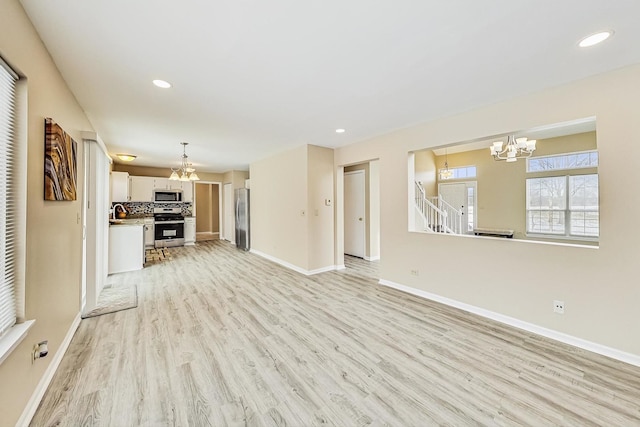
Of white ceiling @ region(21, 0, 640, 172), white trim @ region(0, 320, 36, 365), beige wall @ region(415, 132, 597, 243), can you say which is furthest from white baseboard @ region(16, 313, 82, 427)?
beige wall @ region(415, 132, 597, 243)

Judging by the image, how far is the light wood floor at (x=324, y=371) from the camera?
1.61 metres

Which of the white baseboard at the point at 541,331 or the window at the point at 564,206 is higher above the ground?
the window at the point at 564,206

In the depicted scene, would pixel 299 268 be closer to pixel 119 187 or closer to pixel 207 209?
pixel 119 187

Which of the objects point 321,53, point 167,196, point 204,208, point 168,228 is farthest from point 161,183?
point 321,53

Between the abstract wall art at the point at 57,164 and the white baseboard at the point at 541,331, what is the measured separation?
13.5 feet

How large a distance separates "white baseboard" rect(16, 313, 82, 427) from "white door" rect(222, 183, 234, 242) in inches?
257

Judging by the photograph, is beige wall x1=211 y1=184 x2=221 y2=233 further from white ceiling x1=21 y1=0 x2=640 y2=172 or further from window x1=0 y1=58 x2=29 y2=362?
window x1=0 y1=58 x2=29 y2=362

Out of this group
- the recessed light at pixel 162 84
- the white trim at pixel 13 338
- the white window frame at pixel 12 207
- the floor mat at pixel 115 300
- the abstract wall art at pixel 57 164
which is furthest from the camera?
the floor mat at pixel 115 300

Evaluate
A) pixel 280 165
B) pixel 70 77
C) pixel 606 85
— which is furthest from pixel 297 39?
pixel 280 165

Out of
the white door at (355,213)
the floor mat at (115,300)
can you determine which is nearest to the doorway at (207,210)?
the white door at (355,213)

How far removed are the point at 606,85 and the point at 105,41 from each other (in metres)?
4.14

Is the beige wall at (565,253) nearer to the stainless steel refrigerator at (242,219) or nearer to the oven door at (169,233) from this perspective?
the stainless steel refrigerator at (242,219)

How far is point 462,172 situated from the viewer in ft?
23.9

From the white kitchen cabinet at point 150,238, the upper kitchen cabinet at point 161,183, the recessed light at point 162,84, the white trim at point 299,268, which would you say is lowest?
the white trim at point 299,268
